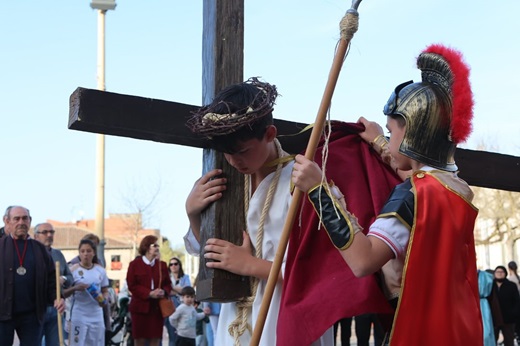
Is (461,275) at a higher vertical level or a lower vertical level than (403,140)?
lower

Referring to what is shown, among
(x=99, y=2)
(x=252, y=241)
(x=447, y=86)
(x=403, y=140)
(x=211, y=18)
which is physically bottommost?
(x=252, y=241)

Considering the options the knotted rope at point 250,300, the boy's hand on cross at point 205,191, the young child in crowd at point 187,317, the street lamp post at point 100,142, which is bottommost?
the young child in crowd at point 187,317

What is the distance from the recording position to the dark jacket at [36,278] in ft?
27.3

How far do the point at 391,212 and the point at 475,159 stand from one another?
1.67 metres

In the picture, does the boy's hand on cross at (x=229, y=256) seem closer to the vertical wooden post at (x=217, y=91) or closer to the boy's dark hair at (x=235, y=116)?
the vertical wooden post at (x=217, y=91)

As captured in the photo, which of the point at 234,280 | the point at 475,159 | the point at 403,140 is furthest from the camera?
the point at 475,159

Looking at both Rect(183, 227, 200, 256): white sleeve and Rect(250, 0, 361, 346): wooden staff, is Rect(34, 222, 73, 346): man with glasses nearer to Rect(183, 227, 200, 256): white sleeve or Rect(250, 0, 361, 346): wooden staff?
Rect(183, 227, 200, 256): white sleeve

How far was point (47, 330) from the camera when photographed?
9930 millimetres

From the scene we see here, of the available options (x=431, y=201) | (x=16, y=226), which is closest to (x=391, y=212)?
(x=431, y=201)

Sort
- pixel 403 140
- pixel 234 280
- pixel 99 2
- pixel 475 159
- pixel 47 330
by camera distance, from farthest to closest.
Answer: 1. pixel 99 2
2. pixel 47 330
3. pixel 475 159
4. pixel 234 280
5. pixel 403 140

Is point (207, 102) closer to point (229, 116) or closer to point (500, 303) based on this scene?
point (229, 116)

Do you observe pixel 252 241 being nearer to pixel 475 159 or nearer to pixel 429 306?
pixel 429 306

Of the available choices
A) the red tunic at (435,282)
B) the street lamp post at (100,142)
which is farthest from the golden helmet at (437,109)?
the street lamp post at (100,142)

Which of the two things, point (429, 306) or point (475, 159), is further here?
point (475, 159)
